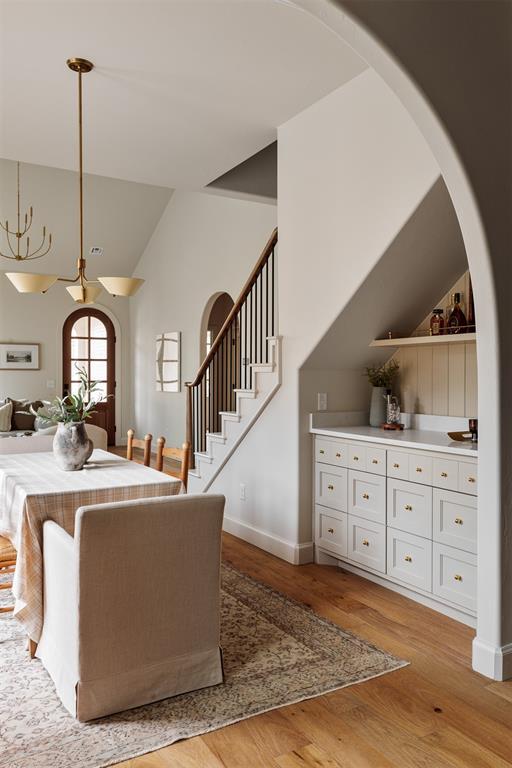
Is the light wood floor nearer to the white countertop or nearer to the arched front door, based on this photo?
the white countertop

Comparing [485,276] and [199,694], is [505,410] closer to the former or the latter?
[485,276]

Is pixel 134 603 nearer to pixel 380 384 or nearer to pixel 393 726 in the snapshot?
pixel 393 726

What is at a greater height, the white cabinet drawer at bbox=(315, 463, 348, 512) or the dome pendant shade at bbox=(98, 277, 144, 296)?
the dome pendant shade at bbox=(98, 277, 144, 296)

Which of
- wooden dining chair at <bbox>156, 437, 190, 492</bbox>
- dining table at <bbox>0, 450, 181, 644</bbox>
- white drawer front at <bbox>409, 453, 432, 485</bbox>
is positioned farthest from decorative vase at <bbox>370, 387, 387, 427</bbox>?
dining table at <bbox>0, 450, 181, 644</bbox>

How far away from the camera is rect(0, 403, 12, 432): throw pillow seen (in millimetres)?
8484

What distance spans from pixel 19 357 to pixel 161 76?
7.00m

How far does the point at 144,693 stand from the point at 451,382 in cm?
265

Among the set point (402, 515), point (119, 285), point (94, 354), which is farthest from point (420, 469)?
point (94, 354)

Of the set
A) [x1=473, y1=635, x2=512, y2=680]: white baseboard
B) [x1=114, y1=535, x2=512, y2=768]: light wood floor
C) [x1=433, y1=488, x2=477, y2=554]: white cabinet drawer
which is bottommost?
[x1=114, y1=535, x2=512, y2=768]: light wood floor

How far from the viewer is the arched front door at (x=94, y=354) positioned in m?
10.2

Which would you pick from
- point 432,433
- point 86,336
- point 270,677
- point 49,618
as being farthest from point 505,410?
point 86,336

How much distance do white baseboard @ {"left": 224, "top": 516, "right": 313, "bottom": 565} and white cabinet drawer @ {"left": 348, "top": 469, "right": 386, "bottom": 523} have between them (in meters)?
0.54

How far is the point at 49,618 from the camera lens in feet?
8.68

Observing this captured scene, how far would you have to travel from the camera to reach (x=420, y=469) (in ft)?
11.2
